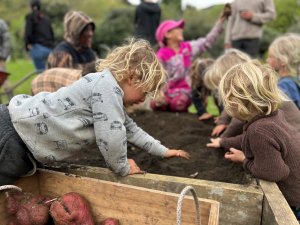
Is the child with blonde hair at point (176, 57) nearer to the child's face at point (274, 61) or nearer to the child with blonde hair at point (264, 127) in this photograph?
the child's face at point (274, 61)

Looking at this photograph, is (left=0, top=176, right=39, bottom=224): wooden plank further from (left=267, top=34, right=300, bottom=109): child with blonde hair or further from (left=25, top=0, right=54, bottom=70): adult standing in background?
(left=25, top=0, right=54, bottom=70): adult standing in background

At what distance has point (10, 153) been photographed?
228 centimetres

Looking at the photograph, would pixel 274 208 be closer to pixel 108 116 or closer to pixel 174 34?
pixel 108 116

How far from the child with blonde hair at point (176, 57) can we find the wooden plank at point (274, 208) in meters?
3.25

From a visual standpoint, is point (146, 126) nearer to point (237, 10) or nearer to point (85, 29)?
point (85, 29)

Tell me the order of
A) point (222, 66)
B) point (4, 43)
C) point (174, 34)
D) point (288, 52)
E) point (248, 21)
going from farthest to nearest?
1. point (4, 43)
2. point (248, 21)
3. point (174, 34)
4. point (222, 66)
5. point (288, 52)

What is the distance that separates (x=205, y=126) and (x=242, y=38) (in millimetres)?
2707

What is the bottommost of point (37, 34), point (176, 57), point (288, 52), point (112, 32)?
point (112, 32)

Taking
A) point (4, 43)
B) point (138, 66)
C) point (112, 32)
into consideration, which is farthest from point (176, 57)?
point (112, 32)

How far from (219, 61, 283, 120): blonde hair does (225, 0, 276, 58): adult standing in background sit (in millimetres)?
4166

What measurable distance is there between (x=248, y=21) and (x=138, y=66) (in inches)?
179

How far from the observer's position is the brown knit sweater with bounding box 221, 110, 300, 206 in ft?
7.17

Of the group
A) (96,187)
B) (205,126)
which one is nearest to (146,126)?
(205,126)

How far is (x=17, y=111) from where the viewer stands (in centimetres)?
230
